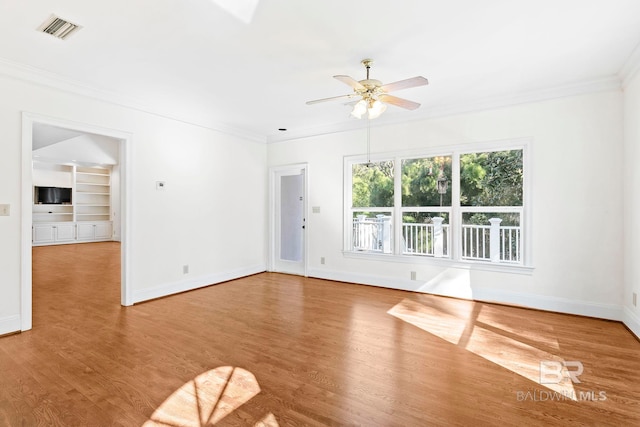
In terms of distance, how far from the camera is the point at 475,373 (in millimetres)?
2455

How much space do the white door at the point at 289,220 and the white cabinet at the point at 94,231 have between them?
27.9 ft

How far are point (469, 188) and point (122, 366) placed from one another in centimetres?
443

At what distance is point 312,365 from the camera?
258 cm

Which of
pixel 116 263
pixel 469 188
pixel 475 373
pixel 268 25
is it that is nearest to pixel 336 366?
pixel 475 373

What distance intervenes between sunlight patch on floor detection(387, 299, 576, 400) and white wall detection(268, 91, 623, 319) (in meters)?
0.61

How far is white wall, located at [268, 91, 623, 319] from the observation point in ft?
12.0

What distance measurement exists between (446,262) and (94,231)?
11839 mm

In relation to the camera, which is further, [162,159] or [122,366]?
[162,159]

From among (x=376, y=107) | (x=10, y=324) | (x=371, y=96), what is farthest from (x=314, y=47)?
(x=10, y=324)

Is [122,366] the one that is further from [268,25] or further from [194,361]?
[268,25]

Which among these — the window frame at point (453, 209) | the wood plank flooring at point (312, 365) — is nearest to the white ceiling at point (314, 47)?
the window frame at point (453, 209)

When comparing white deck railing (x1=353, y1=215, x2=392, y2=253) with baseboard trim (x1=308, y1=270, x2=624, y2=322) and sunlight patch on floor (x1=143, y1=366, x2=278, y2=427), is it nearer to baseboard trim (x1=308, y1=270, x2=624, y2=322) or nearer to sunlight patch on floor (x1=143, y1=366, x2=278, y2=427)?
baseboard trim (x1=308, y1=270, x2=624, y2=322)

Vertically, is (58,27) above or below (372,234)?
above

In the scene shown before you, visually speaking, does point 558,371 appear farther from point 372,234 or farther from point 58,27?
point 58,27
